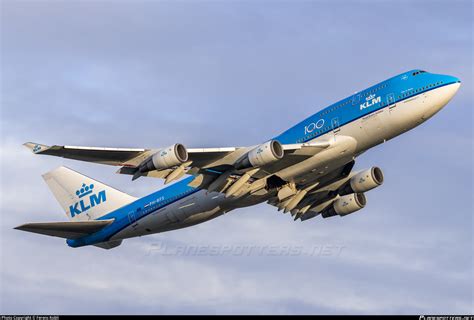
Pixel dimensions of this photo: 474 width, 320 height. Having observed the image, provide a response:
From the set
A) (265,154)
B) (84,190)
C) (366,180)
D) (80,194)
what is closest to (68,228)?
(80,194)

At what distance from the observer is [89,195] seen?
6800cm

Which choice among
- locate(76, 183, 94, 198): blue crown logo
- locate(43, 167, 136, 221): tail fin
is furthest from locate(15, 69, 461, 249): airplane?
locate(76, 183, 94, 198): blue crown logo

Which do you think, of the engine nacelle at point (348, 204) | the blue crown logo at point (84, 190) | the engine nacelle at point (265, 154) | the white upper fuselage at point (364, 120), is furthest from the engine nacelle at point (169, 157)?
the blue crown logo at point (84, 190)

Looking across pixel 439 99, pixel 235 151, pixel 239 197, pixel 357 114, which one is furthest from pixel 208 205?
pixel 439 99

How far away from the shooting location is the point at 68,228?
205 ft

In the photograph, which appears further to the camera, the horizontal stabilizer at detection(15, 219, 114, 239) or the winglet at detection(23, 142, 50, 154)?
the horizontal stabilizer at detection(15, 219, 114, 239)

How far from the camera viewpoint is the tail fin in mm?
66062

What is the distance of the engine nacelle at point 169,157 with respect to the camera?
5047 centimetres

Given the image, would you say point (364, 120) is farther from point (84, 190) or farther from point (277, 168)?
point (84, 190)

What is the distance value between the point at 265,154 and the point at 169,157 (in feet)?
19.0

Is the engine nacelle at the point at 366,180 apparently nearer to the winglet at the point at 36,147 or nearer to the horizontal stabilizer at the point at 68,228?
the horizontal stabilizer at the point at 68,228

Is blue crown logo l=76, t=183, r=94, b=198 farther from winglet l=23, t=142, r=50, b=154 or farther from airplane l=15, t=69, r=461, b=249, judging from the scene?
winglet l=23, t=142, r=50, b=154

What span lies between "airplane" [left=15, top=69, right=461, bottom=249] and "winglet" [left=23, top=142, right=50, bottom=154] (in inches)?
2.8

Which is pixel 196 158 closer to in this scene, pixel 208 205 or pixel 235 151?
pixel 235 151
